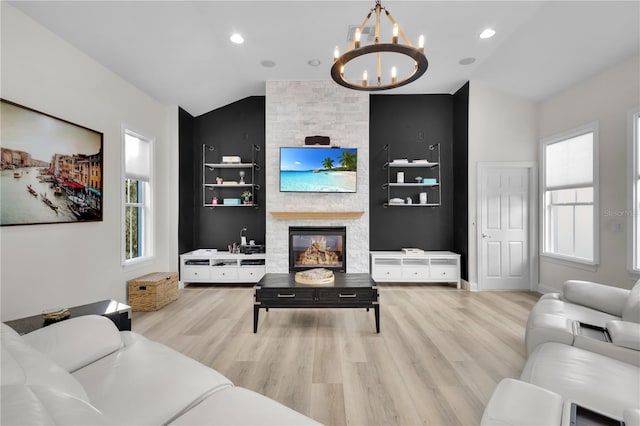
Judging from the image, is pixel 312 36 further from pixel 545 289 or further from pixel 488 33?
pixel 545 289

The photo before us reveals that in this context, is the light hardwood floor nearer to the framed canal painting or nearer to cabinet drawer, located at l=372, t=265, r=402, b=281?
cabinet drawer, located at l=372, t=265, r=402, b=281

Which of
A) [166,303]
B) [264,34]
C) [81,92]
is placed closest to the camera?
[81,92]

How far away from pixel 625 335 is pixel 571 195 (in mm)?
3080

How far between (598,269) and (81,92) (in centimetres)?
621

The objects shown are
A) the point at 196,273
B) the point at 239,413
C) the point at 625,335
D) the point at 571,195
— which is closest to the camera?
the point at 239,413

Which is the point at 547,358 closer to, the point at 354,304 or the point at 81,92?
the point at 354,304

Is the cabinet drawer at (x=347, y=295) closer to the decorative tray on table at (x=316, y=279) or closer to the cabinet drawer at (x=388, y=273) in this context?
the decorative tray on table at (x=316, y=279)

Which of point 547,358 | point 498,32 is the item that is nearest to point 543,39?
point 498,32

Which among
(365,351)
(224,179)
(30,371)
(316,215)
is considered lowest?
(365,351)

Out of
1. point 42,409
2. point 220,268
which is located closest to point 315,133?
point 220,268

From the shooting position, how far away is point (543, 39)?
11.2 ft

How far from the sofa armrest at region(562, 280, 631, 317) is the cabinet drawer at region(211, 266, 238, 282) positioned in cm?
419

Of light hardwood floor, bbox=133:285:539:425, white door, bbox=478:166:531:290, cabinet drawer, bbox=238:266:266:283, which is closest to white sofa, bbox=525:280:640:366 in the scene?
light hardwood floor, bbox=133:285:539:425

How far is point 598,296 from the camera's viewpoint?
7.68 ft
